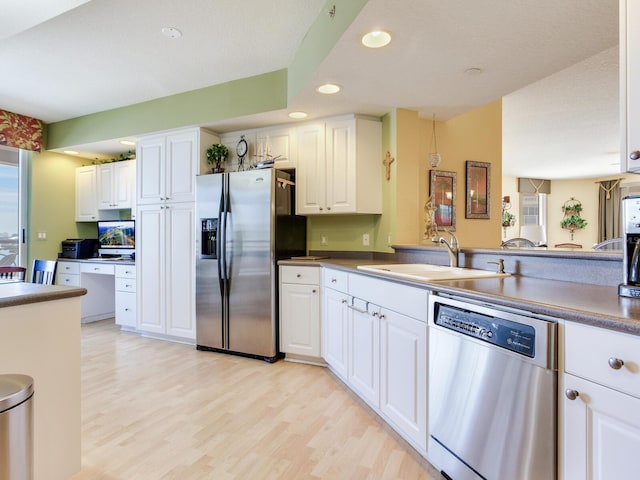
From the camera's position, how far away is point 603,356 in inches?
38.0

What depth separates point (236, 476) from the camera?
1658mm

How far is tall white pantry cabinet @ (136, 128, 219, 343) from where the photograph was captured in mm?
3707

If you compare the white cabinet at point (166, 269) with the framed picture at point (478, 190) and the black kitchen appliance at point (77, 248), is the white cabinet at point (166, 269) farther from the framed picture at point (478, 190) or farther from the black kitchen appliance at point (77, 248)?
the framed picture at point (478, 190)

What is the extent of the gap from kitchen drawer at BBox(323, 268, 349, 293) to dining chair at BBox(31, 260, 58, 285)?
83.8 inches

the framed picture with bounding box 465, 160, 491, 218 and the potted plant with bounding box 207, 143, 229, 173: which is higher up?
the potted plant with bounding box 207, 143, 229, 173

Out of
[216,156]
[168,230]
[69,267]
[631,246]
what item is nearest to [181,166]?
[216,156]

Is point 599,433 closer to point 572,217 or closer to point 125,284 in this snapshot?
point 125,284

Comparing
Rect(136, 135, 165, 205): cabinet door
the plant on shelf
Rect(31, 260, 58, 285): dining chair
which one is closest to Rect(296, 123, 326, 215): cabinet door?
Rect(136, 135, 165, 205): cabinet door

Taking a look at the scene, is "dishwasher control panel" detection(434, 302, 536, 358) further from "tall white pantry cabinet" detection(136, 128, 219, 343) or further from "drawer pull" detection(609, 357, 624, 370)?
"tall white pantry cabinet" detection(136, 128, 219, 343)

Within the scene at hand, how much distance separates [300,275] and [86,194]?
3.59 metres

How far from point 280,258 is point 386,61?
1.78 meters

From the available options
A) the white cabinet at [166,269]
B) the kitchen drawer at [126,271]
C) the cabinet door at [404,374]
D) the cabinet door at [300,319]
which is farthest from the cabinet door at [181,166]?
the cabinet door at [404,374]

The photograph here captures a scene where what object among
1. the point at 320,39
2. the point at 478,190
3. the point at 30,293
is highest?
the point at 320,39

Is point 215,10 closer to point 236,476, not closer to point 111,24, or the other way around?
point 111,24
